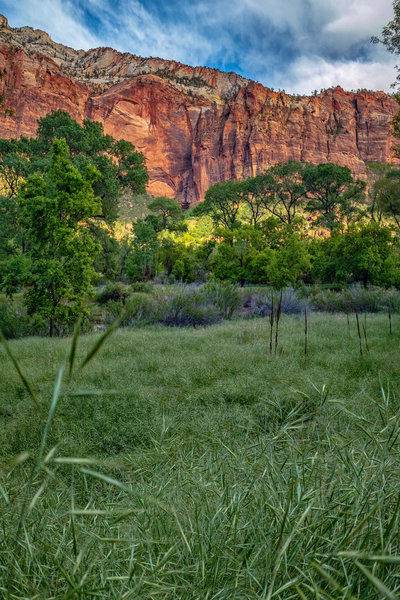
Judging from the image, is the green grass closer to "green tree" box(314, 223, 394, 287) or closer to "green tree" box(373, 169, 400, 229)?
"green tree" box(314, 223, 394, 287)

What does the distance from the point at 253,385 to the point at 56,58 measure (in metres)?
125

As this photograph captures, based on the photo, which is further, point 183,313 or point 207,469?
point 183,313

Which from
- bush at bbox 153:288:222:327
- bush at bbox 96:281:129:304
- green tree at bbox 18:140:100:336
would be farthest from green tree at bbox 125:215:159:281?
green tree at bbox 18:140:100:336

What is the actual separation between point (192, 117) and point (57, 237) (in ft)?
328

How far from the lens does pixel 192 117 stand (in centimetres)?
9438

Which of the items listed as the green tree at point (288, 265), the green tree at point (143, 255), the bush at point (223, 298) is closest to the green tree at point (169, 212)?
the green tree at point (143, 255)

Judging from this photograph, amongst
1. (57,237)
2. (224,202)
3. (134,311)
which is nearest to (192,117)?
(224,202)

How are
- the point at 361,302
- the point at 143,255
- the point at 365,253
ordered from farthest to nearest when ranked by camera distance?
the point at 143,255 → the point at 365,253 → the point at 361,302

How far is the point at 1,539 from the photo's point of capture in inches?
34.7

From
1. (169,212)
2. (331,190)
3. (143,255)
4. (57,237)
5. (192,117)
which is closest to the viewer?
(57,237)

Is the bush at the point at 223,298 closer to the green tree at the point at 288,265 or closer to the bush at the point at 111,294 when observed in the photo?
the bush at the point at 111,294

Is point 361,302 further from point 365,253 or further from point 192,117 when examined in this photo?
point 192,117

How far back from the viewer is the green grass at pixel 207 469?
0.69 m

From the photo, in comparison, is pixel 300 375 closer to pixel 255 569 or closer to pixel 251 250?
pixel 255 569
